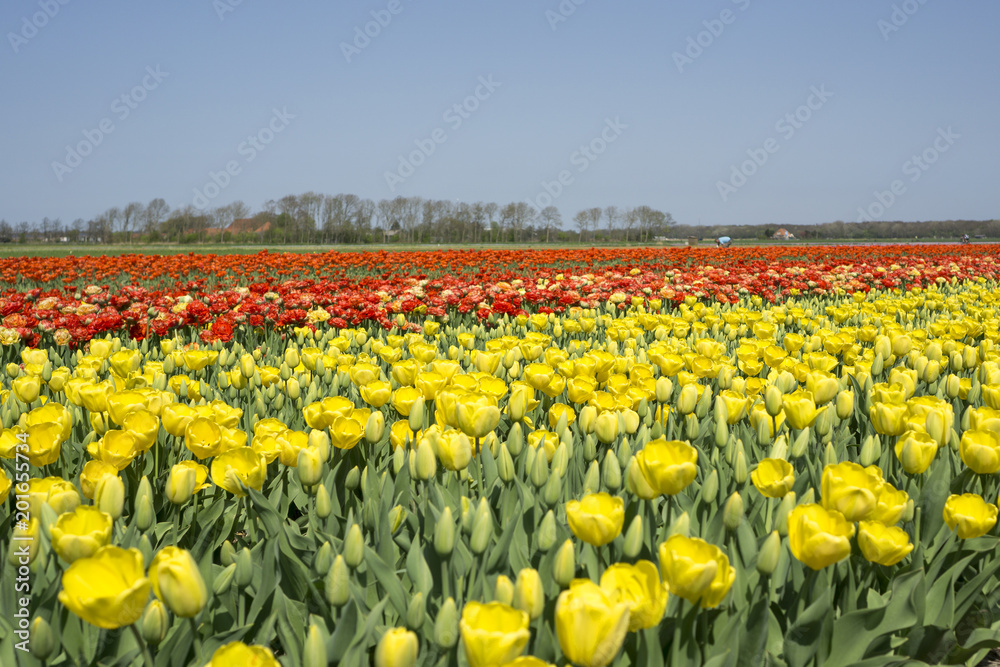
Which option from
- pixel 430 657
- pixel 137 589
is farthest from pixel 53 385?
pixel 430 657

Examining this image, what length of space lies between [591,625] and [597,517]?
0.31 metres

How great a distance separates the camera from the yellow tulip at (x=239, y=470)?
1.67 m

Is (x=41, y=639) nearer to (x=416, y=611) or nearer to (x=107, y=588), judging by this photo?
(x=107, y=588)

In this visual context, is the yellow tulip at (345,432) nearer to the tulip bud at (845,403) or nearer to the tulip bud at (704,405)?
the tulip bud at (704,405)

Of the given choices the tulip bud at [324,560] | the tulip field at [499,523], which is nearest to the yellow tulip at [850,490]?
the tulip field at [499,523]

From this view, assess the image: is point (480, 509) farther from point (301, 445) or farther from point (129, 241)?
point (129, 241)

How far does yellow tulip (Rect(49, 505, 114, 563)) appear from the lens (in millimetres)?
Result: 1175

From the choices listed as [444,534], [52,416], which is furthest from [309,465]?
[52,416]

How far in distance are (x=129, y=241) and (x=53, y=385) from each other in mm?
71844

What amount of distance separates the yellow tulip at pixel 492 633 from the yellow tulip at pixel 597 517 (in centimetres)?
30

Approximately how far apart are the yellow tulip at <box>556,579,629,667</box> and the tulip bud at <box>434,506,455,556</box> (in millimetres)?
Result: 499

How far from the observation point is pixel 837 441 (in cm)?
238

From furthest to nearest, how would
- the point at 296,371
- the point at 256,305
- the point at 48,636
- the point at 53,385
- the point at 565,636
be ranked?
the point at 256,305
the point at 296,371
the point at 53,385
the point at 48,636
the point at 565,636

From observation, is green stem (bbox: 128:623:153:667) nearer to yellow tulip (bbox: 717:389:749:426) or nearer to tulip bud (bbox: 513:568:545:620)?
tulip bud (bbox: 513:568:545:620)
